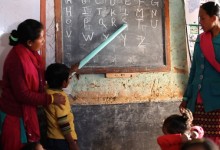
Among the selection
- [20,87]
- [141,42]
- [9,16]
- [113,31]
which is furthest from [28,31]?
[141,42]

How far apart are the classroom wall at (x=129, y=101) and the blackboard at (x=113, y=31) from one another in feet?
0.29

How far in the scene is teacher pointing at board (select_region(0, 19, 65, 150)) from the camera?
262 cm

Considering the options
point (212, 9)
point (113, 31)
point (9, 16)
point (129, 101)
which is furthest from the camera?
point (129, 101)

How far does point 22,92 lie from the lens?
2.60 m

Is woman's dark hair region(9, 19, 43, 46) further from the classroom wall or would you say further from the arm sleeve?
the classroom wall

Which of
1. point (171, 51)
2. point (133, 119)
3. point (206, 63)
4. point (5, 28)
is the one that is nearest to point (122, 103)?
point (133, 119)

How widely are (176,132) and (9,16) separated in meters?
1.72

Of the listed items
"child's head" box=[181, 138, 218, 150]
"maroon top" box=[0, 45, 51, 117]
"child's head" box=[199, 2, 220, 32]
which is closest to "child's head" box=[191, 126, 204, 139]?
"child's head" box=[181, 138, 218, 150]

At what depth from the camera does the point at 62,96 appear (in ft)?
9.18

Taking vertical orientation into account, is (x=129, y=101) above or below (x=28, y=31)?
below

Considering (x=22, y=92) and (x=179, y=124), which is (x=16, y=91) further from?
(x=179, y=124)

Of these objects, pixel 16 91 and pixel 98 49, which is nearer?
pixel 16 91

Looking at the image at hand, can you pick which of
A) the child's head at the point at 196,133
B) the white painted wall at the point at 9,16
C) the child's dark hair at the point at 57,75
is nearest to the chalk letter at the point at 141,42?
the child's dark hair at the point at 57,75

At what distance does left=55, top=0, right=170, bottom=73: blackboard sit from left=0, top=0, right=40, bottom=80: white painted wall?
0.28 metres
